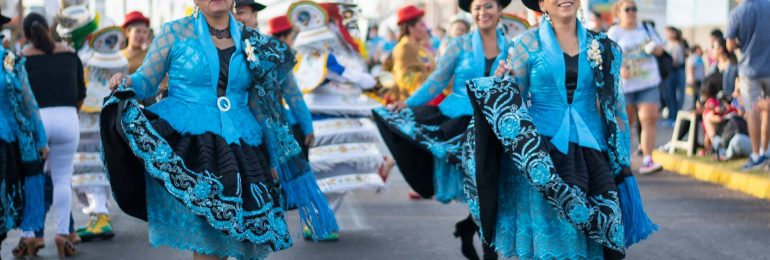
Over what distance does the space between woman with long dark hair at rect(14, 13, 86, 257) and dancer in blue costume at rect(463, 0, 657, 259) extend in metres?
3.35

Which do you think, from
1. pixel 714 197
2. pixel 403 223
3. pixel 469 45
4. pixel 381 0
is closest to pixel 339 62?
pixel 403 223

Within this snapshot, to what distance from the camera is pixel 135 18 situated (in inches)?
373

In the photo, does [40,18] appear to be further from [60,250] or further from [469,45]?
[469,45]

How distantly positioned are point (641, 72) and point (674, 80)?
7559mm

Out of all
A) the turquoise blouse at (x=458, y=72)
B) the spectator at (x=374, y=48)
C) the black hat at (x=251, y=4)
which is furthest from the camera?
the spectator at (x=374, y=48)

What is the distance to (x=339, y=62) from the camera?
9.20 m

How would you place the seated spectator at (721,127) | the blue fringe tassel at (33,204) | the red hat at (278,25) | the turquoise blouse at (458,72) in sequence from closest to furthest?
the blue fringe tassel at (33,204)
the turquoise blouse at (458,72)
the red hat at (278,25)
the seated spectator at (721,127)

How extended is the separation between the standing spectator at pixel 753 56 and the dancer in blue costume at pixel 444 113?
3967 millimetres

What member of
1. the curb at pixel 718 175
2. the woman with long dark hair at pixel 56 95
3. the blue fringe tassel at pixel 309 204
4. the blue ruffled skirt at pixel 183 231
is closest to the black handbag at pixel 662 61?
the curb at pixel 718 175

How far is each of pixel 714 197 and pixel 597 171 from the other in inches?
217

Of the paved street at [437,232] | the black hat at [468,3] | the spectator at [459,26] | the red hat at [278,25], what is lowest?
the paved street at [437,232]

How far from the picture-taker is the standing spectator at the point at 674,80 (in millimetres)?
19375

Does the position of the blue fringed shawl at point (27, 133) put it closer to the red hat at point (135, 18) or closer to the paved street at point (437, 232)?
the paved street at point (437, 232)

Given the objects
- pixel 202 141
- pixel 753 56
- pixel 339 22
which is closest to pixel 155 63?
pixel 202 141
